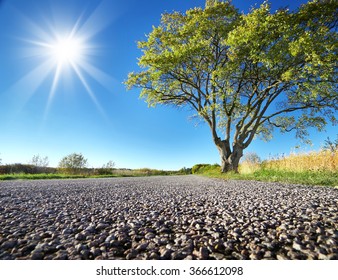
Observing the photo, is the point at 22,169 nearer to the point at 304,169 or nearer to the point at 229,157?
the point at 229,157

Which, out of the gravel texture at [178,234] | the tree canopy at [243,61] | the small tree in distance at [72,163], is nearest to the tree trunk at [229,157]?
the tree canopy at [243,61]

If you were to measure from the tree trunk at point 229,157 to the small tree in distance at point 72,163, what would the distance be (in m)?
22.6

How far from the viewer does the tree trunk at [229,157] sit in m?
17.4

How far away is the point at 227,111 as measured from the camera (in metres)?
17.6

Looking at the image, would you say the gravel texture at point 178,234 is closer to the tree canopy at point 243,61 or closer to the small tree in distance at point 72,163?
the tree canopy at point 243,61

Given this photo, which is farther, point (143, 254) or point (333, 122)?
point (333, 122)

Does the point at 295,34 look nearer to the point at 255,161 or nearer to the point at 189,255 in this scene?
the point at 255,161

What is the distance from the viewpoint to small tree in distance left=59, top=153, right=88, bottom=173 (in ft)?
103

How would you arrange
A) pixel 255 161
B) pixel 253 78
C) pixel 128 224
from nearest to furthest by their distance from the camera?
pixel 128 224, pixel 253 78, pixel 255 161

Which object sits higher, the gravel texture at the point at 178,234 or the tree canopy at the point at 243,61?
the tree canopy at the point at 243,61

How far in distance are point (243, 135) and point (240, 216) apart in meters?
15.1

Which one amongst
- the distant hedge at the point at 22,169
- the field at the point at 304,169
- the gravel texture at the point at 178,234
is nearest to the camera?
the gravel texture at the point at 178,234

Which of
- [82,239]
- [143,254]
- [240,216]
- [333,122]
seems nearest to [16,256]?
[82,239]

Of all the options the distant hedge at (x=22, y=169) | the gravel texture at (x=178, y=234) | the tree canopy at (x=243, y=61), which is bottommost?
the gravel texture at (x=178, y=234)
